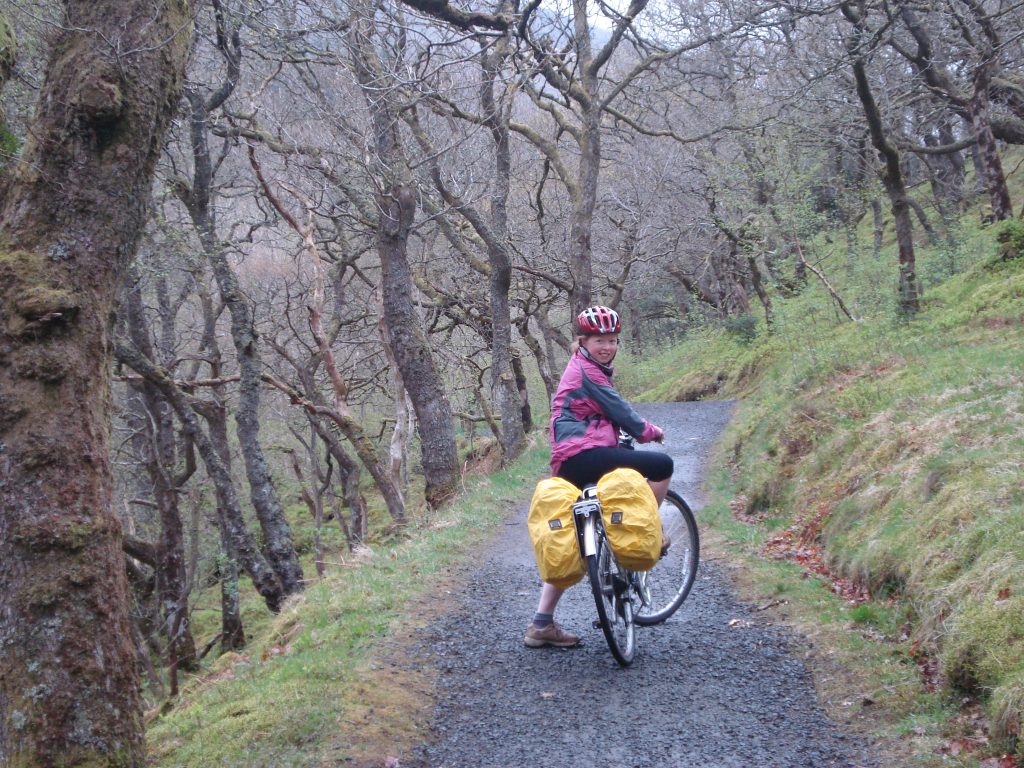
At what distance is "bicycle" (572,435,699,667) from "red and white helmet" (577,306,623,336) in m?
0.73

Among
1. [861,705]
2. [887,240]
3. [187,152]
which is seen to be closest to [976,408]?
[861,705]

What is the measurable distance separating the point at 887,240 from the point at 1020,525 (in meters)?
28.2

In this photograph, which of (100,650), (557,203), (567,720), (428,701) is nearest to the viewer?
(100,650)

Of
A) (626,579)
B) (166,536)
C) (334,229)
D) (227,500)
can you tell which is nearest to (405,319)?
(227,500)

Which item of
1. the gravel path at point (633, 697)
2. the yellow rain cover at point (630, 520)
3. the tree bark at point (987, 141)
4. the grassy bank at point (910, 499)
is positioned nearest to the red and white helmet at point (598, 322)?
the yellow rain cover at point (630, 520)

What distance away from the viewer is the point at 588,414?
5.39 metres

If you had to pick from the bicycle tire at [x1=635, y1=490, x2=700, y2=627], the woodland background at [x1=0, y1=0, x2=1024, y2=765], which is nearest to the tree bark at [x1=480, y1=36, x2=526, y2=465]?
the woodland background at [x1=0, y1=0, x2=1024, y2=765]

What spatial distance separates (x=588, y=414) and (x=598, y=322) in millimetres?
590

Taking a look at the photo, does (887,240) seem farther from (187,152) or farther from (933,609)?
(933,609)

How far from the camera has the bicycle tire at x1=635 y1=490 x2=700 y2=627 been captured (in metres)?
6.02

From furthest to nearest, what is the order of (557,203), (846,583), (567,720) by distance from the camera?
1. (557,203)
2. (846,583)
3. (567,720)

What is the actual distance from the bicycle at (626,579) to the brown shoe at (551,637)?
0.42 m

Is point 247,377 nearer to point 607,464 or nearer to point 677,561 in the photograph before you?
point 677,561

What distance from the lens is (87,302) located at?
4.03 meters
